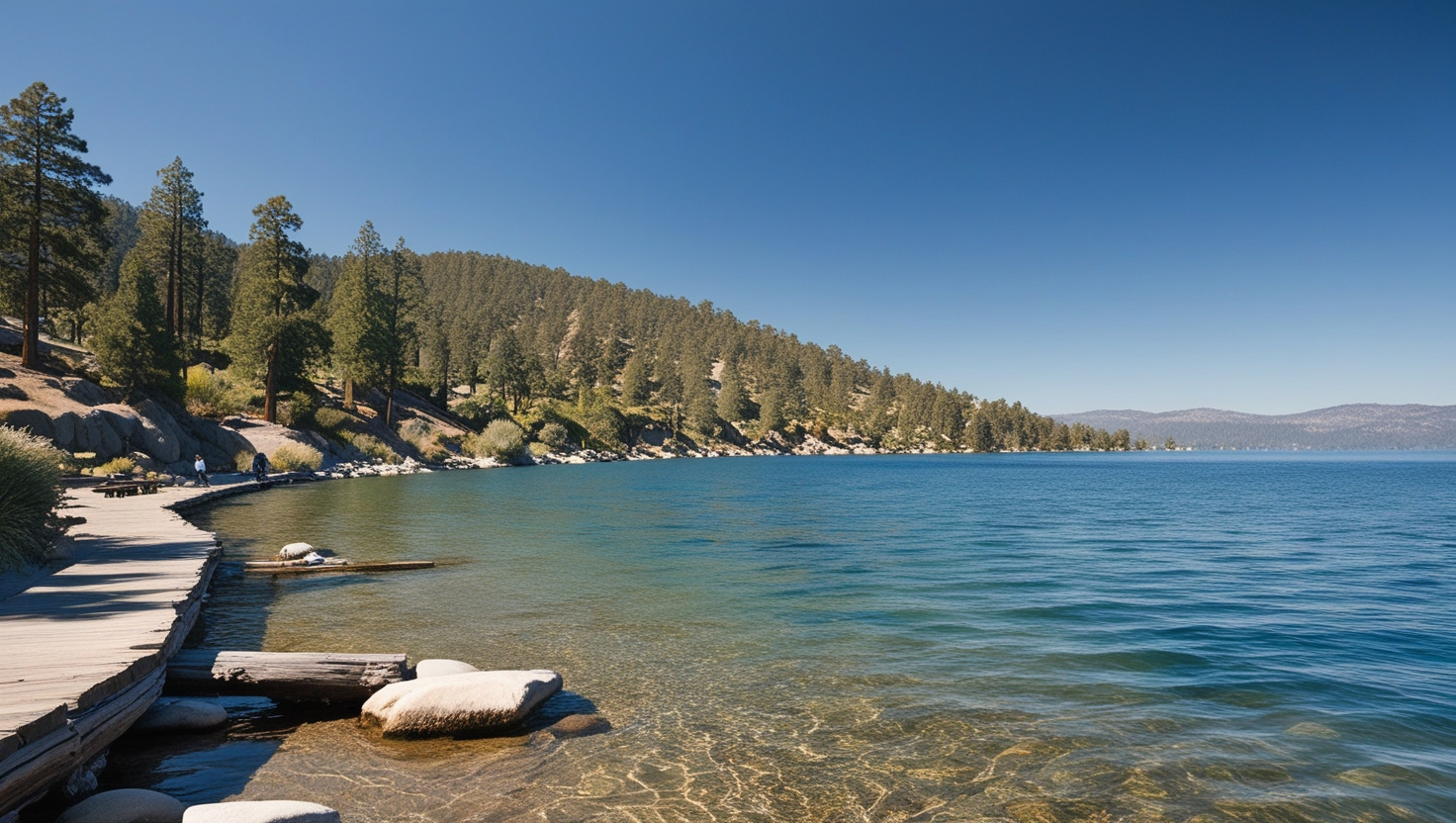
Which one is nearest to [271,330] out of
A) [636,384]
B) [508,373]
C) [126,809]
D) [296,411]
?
[296,411]

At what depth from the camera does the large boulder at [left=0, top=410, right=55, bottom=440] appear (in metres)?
30.1

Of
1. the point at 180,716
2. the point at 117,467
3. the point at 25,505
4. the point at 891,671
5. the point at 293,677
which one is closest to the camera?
the point at 180,716

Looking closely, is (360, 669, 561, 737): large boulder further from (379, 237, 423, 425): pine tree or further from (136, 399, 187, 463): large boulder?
(379, 237, 423, 425): pine tree

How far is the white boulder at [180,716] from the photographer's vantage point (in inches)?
331

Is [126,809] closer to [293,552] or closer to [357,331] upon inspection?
[293,552]

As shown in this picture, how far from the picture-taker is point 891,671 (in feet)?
37.3

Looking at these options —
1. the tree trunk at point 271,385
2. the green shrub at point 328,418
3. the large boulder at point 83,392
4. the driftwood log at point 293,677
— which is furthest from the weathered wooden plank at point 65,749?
the green shrub at point 328,418

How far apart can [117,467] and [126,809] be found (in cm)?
3852

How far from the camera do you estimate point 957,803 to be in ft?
23.7

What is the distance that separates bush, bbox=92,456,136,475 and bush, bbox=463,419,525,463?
46.2 meters

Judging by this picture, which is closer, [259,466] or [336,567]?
[336,567]

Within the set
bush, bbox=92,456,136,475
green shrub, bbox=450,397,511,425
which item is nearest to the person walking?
bush, bbox=92,456,136,475

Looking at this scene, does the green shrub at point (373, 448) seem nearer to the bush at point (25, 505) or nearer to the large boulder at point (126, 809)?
the bush at point (25, 505)

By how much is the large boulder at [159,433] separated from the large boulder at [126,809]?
141 feet
